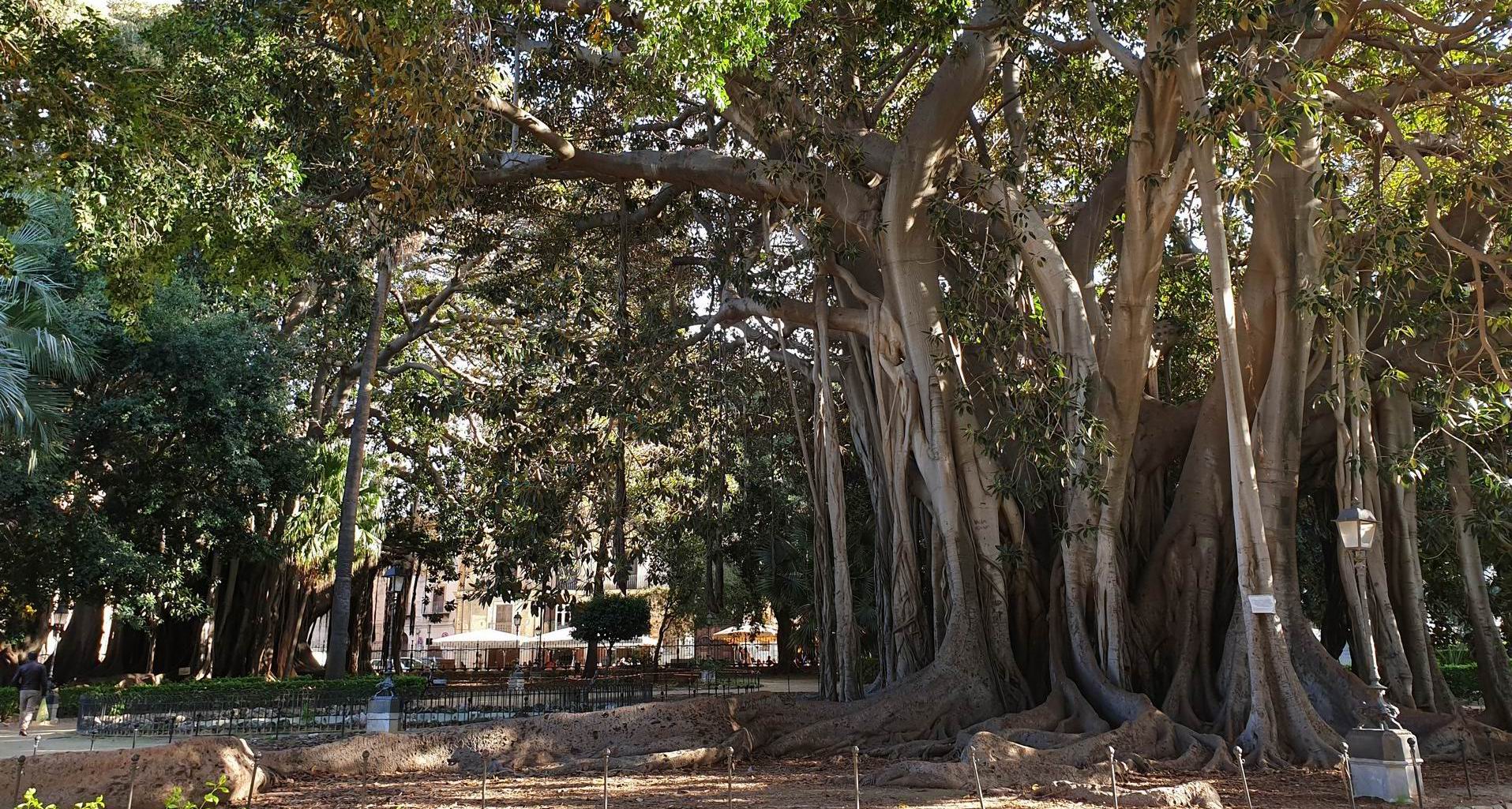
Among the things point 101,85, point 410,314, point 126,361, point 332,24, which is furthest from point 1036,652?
point 410,314

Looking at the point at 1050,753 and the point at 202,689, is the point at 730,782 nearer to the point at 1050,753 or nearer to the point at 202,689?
the point at 1050,753

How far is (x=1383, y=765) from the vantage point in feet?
24.9

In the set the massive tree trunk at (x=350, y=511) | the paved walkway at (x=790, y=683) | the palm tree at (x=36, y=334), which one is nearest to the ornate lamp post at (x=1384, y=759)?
the palm tree at (x=36, y=334)

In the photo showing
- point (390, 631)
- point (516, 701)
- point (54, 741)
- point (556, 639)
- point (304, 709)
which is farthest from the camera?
point (556, 639)

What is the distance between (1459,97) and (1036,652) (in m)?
A: 6.86

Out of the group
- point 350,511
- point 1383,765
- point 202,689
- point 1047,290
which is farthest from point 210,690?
point 1383,765

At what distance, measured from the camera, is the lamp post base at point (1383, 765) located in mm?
7508

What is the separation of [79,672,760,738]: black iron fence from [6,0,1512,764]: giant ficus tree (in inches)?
155

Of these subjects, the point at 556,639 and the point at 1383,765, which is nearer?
the point at 1383,765

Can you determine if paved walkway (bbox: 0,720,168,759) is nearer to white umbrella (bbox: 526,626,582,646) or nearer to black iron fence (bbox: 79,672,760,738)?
black iron fence (bbox: 79,672,760,738)

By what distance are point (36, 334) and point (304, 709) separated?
6.07m

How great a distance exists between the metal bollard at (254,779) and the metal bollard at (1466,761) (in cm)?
870

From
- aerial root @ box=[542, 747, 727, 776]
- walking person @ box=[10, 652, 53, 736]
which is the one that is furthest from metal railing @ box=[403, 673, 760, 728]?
aerial root @ box=[542, 747, 727, 776]

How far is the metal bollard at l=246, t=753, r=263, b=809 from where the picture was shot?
298 inches
